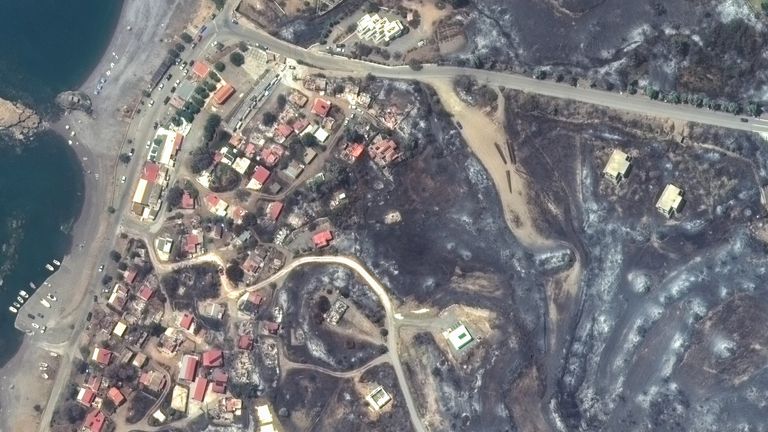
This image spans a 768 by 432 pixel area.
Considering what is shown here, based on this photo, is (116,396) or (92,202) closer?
(116,396)

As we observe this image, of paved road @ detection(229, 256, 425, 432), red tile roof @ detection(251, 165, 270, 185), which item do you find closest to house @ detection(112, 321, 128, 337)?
paved road @ detection(229, 256, 425, 432)

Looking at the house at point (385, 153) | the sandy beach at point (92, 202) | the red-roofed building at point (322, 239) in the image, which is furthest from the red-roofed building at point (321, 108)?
the sandy beach at point (92, 202)

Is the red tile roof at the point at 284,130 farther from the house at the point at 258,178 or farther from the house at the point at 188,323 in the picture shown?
the house at the point at 188,323

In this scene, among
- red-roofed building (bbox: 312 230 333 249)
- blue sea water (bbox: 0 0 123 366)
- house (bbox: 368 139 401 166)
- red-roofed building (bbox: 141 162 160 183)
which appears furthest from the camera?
blue sea water (bbox: 0 0 123 366)

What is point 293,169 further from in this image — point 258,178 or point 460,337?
point 460,337

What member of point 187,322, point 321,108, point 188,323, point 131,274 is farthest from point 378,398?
point 321,108

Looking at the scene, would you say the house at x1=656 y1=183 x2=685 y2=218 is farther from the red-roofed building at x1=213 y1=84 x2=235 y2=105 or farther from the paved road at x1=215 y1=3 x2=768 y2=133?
the red-roofed building at x1=213 y1=84 x2=235 y2=105

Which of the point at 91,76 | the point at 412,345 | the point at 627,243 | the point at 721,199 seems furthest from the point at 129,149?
the point at 721,199
